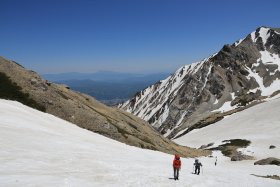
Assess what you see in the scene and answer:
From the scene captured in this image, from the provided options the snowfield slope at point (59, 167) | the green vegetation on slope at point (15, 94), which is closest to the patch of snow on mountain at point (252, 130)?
the green vegetation on slope at point (15, 94)

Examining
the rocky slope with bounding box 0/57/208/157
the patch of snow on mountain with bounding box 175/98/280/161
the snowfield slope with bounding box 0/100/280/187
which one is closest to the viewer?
the snowfield slope with bounding box 0/100/280/187

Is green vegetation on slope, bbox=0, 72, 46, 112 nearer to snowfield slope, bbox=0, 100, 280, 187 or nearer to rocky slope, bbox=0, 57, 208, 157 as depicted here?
rocky slope, bbox=0, 57, 208, 157

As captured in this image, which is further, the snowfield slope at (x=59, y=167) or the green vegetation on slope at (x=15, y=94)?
the green vegetation on slope at (x=15, y=94)

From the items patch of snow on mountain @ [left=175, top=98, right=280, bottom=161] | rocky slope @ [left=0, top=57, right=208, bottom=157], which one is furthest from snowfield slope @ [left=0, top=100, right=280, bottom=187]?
patch of snow on mountain @ [left=175, top=98, right=280, bottom=161]

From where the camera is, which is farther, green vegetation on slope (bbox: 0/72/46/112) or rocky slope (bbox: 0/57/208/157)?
rocky slope (bbox: 0/57/208/157)

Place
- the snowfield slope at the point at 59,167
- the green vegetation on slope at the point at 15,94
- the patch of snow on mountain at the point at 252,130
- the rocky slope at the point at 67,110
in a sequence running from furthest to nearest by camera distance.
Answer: the patch of snow on mountain at the point at 252,130, the rocky slope at the point at 67,110, the green vegetation on slope at the point at 15,94, the snowfield slope at the point at 59,167

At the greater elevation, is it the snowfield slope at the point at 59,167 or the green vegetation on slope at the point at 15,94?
the green vegetation on slope at the point at 15,94

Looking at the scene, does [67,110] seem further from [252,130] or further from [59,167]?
[252,130]

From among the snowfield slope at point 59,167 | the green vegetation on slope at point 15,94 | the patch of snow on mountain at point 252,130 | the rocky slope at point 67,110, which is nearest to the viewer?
the snowfield slope at point 59,167

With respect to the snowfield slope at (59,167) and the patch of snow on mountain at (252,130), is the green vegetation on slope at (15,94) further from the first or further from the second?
the patch of snow on mountain at (252,130)

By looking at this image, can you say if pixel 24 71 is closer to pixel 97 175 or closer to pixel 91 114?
pixel 91 114

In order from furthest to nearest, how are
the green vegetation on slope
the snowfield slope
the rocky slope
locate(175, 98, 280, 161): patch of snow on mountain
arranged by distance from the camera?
locate(175, 98, 280, 161): patch of snow on mountain → the rocky slope → the green vegetation on slope → the snowfield slope

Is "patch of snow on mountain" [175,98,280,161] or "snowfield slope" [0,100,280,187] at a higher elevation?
"patch of snow on mountain" [175,98,280,161]

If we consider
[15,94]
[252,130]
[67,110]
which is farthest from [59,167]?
[252,130]
